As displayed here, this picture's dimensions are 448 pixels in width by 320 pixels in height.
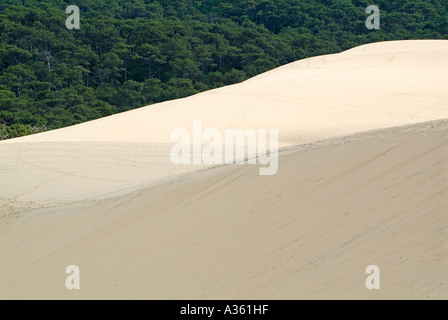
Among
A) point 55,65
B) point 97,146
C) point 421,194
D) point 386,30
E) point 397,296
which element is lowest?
point 397,296

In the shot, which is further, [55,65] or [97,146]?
[55,65]

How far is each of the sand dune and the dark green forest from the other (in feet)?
113

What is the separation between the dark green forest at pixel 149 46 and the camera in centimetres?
6106

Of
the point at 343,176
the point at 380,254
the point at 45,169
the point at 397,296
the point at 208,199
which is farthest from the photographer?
the point at 45,169

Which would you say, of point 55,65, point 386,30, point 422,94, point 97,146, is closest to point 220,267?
point 97,146

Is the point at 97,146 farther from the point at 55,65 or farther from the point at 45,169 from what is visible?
the point at 55,65

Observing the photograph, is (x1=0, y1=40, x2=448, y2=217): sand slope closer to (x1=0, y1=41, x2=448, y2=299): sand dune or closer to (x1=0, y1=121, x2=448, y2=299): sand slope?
(x1=0, y1=41, x2=448, y2=299): sand dune

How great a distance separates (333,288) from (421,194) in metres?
1.75

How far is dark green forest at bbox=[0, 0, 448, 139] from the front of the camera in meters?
61.1

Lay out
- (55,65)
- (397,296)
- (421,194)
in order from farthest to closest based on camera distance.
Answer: (55,65)
(421,194)
(397,296)

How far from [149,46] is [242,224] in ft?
202

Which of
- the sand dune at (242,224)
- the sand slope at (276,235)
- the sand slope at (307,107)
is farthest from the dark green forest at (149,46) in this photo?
the sand slope at (276,235)

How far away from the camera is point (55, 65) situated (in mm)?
68562

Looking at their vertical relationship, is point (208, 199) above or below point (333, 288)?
above
